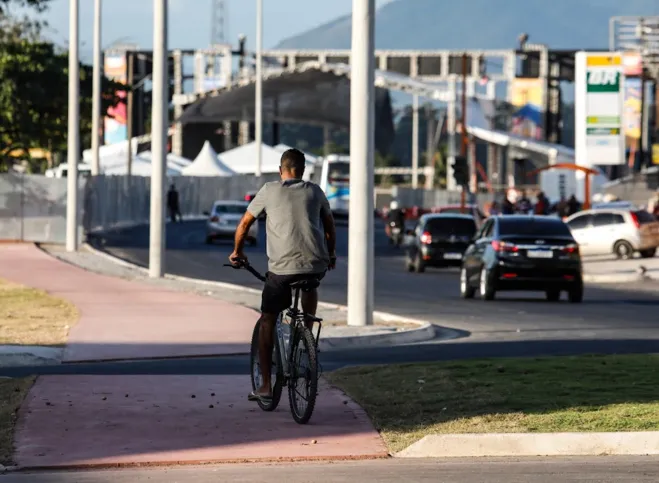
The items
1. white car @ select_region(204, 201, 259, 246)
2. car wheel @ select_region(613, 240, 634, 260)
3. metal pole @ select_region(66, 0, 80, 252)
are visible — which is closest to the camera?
metal pole @ select_region(66, 0, 80, 252)

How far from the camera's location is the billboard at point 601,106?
6531 centimetres

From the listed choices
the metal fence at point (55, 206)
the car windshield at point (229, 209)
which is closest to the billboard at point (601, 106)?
the car windshield at point (229, 209)

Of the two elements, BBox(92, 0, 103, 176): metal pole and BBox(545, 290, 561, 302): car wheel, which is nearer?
BBox(545, 290, 561, 302): car wheel

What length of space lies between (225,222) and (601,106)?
1786 cm

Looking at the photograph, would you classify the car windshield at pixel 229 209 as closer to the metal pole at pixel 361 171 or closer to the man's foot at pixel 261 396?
the metal pole at pixel 361 171

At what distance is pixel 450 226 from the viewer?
4169 cm

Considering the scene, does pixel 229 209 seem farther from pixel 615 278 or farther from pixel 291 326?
pixel 291 326

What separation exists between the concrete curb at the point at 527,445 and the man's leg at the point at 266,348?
1.92 metres

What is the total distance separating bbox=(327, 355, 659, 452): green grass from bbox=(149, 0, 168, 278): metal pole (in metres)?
18.6

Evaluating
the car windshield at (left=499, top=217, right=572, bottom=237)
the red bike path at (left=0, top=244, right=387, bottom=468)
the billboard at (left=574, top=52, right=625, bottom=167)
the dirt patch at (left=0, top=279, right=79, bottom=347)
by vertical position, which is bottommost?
the dirt patch at (left=0, top=279, right=79, bottom=347)

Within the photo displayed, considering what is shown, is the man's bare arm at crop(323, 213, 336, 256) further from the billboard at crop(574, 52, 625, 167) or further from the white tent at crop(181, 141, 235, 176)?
the white tent at crop(181, 141, 235, 176)

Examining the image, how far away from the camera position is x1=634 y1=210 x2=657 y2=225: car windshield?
4862cm

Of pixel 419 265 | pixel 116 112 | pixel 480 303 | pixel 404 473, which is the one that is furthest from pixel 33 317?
pixel 116 112

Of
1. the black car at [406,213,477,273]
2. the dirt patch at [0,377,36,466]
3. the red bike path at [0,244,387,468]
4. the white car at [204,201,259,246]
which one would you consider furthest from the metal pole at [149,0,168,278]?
the white car at [204,201,259,246]
